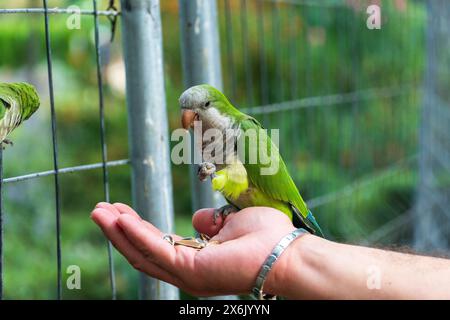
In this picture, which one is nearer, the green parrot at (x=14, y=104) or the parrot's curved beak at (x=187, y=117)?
the green parrot at (x=14, y=104)

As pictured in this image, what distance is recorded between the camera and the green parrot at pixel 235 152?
1.20 m

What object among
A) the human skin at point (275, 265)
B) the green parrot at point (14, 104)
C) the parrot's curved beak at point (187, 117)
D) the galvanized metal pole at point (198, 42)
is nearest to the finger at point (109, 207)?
the human skin at point (275, 265)

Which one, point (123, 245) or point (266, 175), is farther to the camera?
point (266, 175)

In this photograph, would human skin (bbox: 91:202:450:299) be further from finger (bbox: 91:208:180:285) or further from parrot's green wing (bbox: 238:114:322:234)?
parrot's green wing (bbox: 238:114:322:234)

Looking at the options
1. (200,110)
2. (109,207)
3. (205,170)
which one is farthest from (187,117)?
(109,207)

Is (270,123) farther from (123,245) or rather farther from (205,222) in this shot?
(123,245)

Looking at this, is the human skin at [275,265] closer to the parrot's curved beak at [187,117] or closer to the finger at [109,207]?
the finger at [109,207]

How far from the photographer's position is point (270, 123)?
2.25 metres

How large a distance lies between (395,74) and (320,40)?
1.53 ft

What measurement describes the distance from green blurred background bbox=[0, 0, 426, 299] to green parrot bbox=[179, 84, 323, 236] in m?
0.90

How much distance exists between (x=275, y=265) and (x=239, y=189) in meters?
0.24

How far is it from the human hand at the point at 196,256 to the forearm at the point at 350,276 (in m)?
0.02
